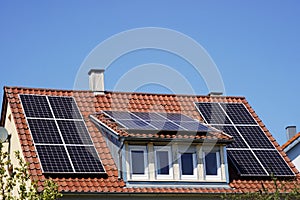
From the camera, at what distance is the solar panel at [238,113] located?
2702cm

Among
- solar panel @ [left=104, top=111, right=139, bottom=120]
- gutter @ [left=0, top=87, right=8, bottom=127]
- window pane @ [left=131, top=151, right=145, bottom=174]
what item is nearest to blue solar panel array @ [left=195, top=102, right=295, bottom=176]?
solar panel @ [left=104, top=111, right=139, bottom=120]

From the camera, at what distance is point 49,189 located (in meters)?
15.7

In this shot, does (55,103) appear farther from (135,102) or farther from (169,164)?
(169,164)

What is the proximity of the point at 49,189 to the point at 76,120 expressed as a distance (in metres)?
9.10

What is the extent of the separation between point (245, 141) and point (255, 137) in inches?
23.8

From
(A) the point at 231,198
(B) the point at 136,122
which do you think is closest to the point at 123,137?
(B) the point at 136,122

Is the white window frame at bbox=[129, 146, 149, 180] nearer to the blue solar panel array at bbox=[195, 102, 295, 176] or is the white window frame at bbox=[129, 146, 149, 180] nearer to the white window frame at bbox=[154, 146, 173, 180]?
the white window frame at bbox=[154, 146, 173, 180]

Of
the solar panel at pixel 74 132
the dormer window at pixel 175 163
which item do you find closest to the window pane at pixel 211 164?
the dormer window at pixel 175 163

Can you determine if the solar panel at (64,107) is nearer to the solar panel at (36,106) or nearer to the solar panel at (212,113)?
the solar panel at (36,106)

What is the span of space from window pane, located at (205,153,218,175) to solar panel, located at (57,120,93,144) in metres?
3.95

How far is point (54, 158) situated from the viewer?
22.0m

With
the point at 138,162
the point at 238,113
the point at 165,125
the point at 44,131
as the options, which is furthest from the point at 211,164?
the point at 44,131

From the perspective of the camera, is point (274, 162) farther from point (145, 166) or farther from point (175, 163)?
point (145, 166)

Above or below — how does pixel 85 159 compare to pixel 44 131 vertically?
below
